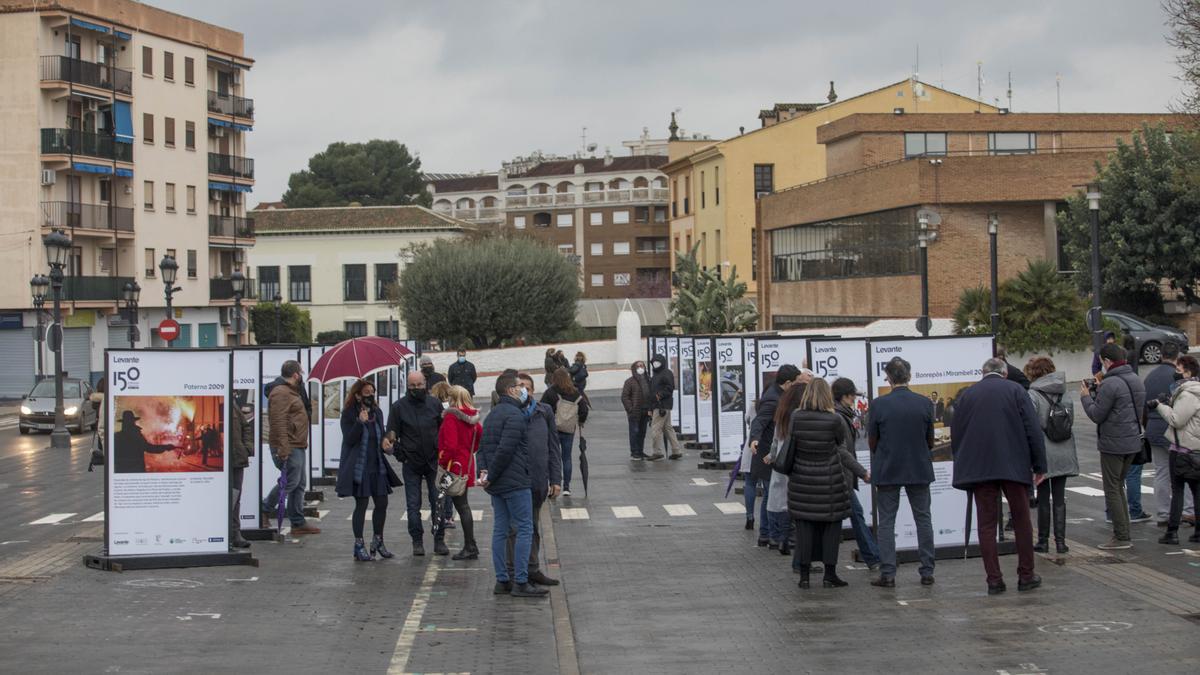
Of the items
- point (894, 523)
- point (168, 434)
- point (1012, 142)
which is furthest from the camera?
point (1012, 142)

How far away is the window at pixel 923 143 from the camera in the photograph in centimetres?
6203

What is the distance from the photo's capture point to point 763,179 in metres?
81.2

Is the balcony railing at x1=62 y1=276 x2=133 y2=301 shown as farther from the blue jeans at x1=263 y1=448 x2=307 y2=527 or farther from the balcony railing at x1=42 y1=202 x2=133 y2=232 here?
the blue jeans at x1=263 y1=448 x2=307 y2=527

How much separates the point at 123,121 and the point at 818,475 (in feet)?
195

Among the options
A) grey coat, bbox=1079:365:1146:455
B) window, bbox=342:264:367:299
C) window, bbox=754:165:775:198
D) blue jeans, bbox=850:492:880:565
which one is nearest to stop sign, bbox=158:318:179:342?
blue jeans, bbox=850:492:880:565

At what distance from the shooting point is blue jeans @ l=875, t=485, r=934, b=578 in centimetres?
1264

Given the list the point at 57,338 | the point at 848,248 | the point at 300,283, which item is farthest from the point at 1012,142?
the point at 300,283

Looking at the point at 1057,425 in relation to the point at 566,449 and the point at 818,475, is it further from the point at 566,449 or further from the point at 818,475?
the point at 566,449

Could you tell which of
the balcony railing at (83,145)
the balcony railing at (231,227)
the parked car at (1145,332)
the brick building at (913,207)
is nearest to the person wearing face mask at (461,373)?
the brick building at (913,207)

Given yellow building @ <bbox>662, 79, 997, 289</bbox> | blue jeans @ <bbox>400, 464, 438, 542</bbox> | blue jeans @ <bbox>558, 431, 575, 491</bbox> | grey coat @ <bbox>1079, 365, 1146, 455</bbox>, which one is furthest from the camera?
yellow building @ <bbox>662, 79, 997, 289</bbox>

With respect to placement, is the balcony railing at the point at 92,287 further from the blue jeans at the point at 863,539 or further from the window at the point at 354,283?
the blue jeans at the point at 863,539

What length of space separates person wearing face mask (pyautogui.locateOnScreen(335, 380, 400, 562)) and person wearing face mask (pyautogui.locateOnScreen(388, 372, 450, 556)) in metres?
0.17

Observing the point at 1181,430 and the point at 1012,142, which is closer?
the point at 1181,430

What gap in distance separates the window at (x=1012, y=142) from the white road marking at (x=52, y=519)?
48784 mm
